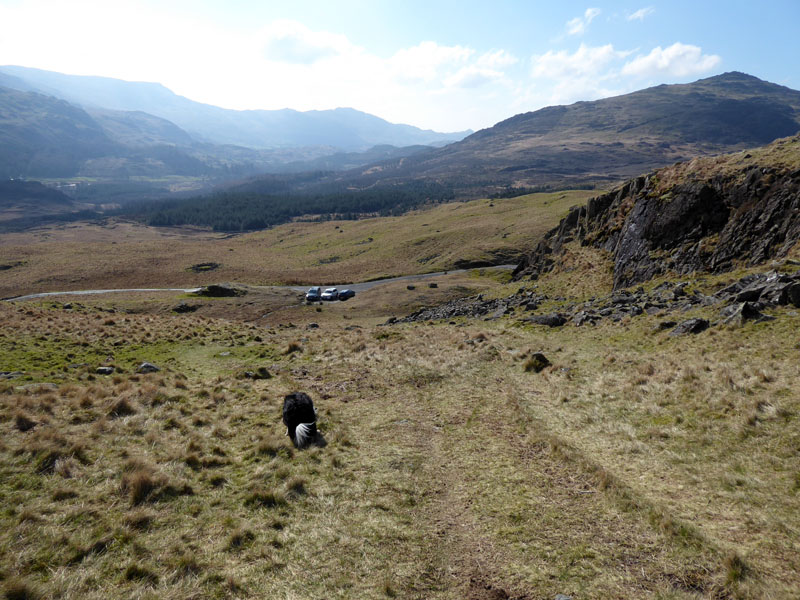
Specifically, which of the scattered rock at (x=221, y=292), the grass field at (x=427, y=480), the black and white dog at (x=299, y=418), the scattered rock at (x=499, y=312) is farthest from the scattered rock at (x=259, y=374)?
the scattered rock at (x=221, y=292)

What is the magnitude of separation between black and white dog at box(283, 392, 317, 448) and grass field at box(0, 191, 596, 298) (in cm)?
8227

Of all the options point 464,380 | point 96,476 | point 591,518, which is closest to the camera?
point 591,518

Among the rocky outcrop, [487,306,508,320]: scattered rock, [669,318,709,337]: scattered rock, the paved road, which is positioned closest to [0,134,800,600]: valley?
the rocky outcrop

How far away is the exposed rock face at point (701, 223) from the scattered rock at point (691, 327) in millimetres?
12850

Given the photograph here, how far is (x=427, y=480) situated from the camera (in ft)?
42.6

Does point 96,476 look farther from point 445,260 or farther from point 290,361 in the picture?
point 445,260

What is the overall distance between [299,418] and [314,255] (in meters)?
127

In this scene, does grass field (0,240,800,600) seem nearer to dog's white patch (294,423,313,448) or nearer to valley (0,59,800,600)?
valley (0,59,800,600)

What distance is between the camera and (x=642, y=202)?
151ft

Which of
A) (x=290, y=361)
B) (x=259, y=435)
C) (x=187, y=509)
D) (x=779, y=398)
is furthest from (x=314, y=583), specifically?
(x=290, y=361)

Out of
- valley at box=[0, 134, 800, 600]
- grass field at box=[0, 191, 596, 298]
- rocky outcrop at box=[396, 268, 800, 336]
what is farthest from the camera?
grass field at box=[0, 191, 596, 298]

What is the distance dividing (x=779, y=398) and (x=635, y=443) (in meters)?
4.95

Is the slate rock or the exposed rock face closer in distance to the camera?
the slate rock

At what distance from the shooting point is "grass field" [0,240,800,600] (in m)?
8.43
